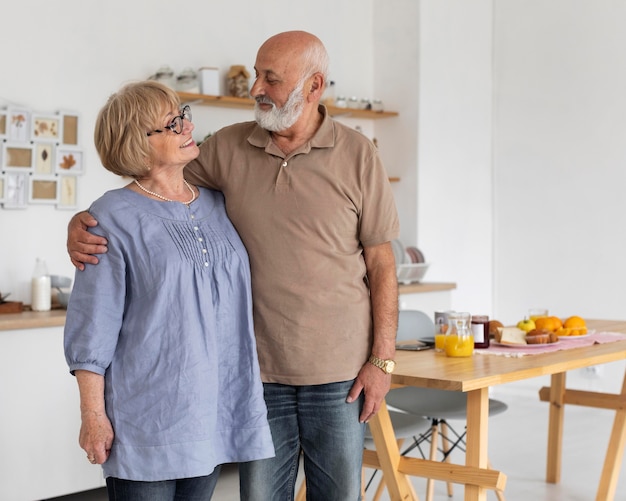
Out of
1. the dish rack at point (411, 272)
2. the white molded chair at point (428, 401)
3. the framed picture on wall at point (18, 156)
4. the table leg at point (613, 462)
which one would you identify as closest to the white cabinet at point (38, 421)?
the framed picture on wall at point (18, 156)

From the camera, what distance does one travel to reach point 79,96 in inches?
181

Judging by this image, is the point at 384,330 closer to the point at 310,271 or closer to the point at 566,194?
the point at 310,271

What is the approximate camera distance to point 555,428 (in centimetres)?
417

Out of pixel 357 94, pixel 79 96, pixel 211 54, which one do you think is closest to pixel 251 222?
pixel 79 96

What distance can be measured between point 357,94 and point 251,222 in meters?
4.06

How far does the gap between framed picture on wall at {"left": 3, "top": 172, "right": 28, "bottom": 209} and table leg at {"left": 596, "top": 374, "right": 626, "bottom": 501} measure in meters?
2.89

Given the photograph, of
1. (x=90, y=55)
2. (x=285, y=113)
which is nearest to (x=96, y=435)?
(x=285, y=113)

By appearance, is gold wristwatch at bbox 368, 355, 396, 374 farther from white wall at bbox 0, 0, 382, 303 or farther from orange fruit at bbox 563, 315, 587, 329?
white wall at bbox 0, 0, 382, 303

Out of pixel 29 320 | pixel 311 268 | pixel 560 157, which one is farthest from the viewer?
pixel 560 157

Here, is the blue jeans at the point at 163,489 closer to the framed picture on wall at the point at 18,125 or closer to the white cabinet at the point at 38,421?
the white cabinet at the point at 38,421

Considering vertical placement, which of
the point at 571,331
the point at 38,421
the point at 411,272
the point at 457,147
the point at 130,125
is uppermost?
the point at 457,147

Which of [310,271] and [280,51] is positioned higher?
[280,51]

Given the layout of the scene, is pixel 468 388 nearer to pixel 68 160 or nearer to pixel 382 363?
pixel 382 363

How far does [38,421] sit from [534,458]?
2.47m
